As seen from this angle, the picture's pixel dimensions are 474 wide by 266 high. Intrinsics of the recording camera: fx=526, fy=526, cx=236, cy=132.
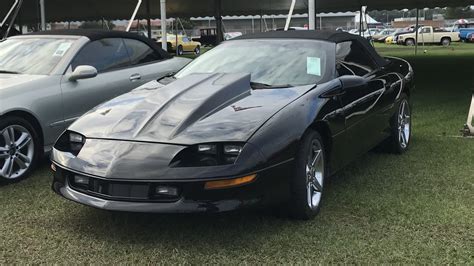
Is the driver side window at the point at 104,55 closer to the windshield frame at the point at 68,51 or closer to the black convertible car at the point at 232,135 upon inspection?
the windshield frame at the point at 68,51

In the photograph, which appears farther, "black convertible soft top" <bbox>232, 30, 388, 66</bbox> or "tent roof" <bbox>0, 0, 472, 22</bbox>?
"tent roof" <bbox>0, 0, 472, 22</bbox>

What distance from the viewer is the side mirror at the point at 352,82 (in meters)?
4.39

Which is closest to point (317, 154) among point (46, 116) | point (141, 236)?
point (141, 236)

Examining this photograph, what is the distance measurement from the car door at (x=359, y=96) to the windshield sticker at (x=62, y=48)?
298cm

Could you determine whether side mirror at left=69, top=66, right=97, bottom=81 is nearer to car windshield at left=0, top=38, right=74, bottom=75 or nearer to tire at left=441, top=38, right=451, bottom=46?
car windshield at left=0, top=38, right=74, bottom=75

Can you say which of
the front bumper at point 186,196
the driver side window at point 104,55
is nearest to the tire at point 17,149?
the driver side window at point 104,55

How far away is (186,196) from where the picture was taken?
323 centimetres

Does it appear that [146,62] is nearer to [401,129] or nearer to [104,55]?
[104,55]

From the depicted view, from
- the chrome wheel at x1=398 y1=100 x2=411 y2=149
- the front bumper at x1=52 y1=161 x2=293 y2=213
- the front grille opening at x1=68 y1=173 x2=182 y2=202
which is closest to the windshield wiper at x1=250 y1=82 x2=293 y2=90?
the front bumper at x1=52 y1=161 x2=293 y2=213

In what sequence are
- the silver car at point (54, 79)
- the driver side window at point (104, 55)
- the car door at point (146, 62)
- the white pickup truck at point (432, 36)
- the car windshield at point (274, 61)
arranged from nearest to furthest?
1. the car windshield at point (274, 61)
2. the silver car at point (54, 79)
3. the driver side window at point (104, 55)
4. the car door at point (146, 62)
5. the white pickup truck at point (432, 36)

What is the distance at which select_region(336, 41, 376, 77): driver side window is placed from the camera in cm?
471

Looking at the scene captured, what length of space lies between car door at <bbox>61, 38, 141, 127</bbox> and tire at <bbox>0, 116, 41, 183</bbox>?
45 centimetres

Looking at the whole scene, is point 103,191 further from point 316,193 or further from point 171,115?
point 316,193

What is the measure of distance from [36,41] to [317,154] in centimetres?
383
